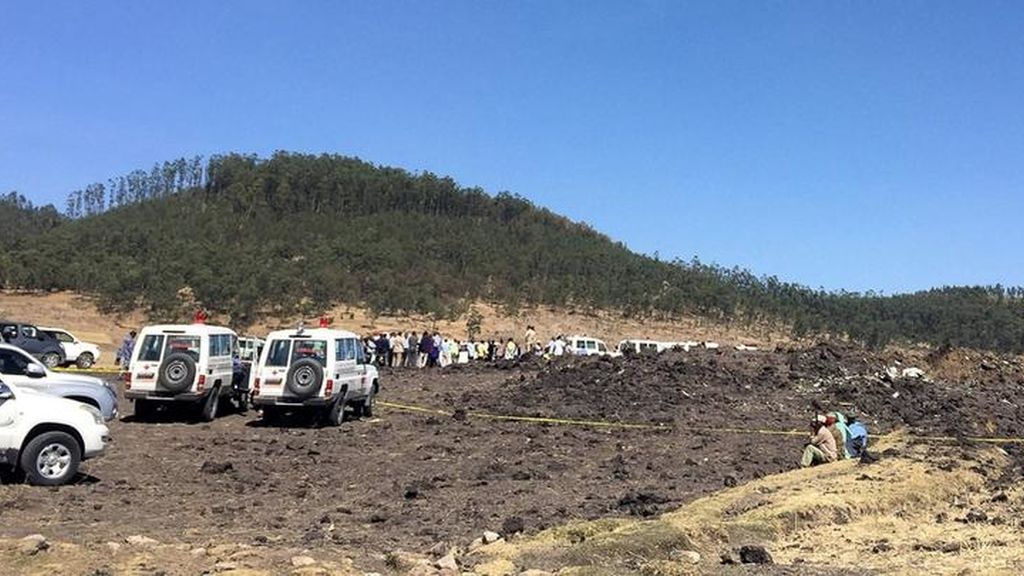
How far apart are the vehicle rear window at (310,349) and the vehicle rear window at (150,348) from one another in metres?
2.98

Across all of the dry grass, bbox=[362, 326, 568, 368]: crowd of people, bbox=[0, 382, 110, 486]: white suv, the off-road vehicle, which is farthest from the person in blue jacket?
the dry grass

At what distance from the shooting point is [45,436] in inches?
510

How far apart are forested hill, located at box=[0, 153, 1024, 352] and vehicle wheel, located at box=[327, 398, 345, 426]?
45.5 metres

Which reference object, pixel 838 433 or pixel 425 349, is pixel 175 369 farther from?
pixel 425 349

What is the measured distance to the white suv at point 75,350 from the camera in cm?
3628

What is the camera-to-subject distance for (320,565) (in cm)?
841

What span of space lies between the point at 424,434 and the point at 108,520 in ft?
34.9

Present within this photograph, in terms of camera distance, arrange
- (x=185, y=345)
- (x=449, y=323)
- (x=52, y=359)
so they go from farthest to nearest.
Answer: (x=449, y=323) < (x=52, y=359) < (x=185, y=345)

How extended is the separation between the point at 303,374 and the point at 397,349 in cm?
2370

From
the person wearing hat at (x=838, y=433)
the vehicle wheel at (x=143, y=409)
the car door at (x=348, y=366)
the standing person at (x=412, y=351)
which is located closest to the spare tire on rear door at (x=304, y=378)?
the car door at (x=348, y=366)

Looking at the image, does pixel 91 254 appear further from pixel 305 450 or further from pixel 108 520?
pixel 108 520

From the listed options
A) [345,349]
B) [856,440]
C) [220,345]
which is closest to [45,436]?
[345,349]

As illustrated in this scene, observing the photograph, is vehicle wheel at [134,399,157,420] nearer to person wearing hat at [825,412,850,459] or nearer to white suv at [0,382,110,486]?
white suv at [0,382,110,486]

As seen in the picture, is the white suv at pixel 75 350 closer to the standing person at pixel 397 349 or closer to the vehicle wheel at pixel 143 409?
the standing person at pixel 397 349
